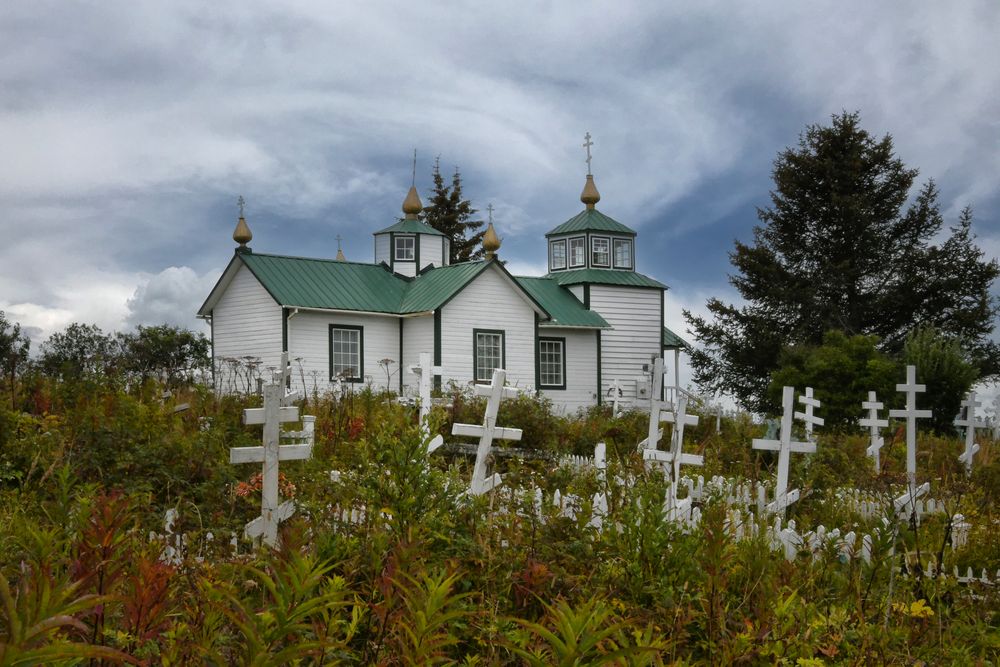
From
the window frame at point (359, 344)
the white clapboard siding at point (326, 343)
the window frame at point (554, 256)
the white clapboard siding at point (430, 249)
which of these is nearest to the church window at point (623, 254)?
the window frame at point (554, 256)

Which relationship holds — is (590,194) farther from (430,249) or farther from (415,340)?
(415,340)

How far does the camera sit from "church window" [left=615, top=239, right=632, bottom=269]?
100 ft

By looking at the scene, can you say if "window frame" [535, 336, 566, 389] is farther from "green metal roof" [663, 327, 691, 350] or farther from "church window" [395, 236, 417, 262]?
"green metal roof" [663, 327, 691, 350]

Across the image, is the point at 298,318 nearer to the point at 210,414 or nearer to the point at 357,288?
the point at 357,288

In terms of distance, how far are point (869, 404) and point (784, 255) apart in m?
20.4

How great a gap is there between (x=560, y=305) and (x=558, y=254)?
3105mm

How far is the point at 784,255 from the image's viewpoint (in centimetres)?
3225

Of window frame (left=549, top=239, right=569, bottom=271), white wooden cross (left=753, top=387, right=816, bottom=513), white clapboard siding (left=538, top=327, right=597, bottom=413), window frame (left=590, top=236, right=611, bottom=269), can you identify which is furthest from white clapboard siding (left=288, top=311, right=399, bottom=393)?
white wooden cross (left=753, top=387, right=816, bottom=513)

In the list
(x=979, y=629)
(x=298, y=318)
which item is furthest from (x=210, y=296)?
(x=979, y=629)

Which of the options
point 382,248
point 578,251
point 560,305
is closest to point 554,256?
point 578,251

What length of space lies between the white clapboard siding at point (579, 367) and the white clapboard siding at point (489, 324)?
1749mm

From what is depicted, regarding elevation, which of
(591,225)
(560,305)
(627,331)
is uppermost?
(591,225)

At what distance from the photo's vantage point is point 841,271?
3083cm

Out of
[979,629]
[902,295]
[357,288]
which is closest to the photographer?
[979,629]
